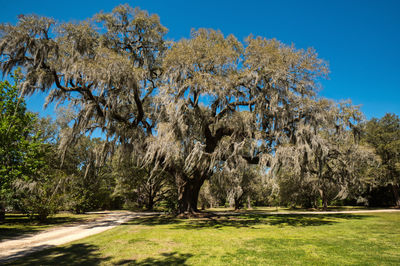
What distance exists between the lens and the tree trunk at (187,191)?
14547 mm

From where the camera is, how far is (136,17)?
44.8ft

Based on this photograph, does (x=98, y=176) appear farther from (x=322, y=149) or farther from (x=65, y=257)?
(x=322, y=149)

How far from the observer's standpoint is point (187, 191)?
48.3ft

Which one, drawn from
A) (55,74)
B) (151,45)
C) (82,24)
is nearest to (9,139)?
(55,74)

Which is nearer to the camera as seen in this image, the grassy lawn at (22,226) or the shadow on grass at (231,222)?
the grassy lawn at (22,226)

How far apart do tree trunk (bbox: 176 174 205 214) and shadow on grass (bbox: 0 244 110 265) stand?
27.6 ft

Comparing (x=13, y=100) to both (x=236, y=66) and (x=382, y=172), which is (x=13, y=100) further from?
(x=382, y=172)

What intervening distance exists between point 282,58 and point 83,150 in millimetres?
19613

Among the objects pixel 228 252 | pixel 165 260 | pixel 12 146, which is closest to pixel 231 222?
pixel 228 252

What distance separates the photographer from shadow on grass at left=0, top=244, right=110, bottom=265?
4777 millimetres

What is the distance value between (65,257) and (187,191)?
32.3ft

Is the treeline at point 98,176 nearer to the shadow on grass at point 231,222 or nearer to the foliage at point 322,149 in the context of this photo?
the foliage at point 322,149

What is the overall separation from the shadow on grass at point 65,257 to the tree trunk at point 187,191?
331 inches

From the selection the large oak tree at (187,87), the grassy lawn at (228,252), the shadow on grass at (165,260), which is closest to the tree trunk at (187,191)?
the large oak tree at (187,87)
